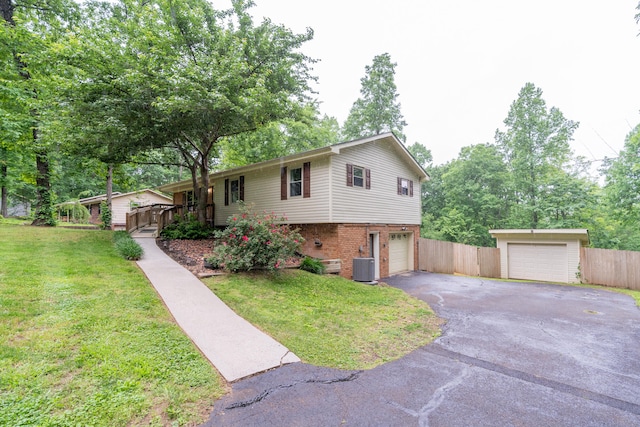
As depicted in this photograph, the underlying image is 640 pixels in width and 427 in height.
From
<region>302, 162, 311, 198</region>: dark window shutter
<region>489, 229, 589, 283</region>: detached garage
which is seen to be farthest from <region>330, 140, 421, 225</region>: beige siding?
<region>489, 229, 589, 283</region>: detached garage

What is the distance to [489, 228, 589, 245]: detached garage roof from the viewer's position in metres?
11.6

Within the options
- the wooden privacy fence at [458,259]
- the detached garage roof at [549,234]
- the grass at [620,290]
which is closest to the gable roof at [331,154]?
the wooden privacy fence at [458,259]

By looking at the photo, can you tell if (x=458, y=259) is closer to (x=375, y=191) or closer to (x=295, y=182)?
(x=375, y=191)

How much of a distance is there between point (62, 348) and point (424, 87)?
95.0ft

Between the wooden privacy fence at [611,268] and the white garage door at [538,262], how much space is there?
0.67 metres

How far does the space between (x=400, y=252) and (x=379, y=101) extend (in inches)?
633

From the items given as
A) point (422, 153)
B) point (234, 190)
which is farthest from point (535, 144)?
point (234, 190)

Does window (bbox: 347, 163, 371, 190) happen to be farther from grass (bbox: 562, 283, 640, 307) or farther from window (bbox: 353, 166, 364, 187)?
grass (bbox: 562, 283, 640, 307)

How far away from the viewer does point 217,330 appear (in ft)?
15.6

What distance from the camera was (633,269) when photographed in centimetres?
1108

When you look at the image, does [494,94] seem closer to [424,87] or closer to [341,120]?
[424,87]

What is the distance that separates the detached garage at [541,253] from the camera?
12.1 meters

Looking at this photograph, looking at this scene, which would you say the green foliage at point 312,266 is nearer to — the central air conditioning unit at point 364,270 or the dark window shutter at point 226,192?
the central air conditioning unit at point 364,270

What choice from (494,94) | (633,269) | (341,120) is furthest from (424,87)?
(633,269)
